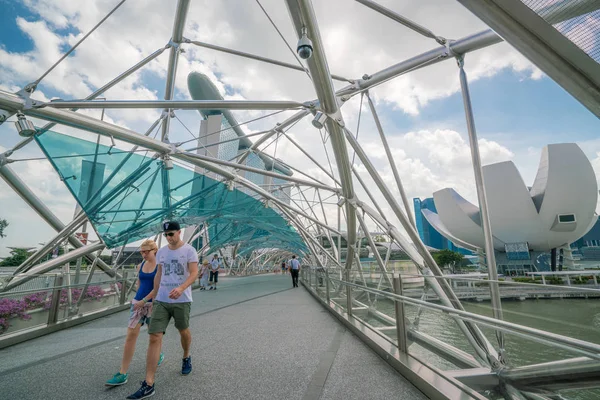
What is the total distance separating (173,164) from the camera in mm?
10953

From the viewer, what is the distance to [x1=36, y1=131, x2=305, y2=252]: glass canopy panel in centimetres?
864

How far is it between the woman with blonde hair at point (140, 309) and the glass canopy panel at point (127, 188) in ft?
20.1

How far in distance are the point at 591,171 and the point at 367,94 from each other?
42.1m

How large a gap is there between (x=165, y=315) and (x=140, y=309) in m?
0.52

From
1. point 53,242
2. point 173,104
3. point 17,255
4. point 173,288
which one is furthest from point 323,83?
point 17,255

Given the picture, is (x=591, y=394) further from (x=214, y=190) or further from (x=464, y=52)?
(x=214, y=190)

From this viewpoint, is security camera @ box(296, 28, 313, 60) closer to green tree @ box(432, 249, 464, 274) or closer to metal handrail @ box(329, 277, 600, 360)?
metal handrail @ box(329, 277, 600, 360)

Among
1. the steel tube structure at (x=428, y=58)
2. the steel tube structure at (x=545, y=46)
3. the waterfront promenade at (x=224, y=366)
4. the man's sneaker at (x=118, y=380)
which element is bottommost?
the waterfront promenade at (x=224, y=366)

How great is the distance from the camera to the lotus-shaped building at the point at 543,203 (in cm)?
3600

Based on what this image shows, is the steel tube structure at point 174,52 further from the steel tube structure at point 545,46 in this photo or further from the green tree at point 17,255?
the green tree at point 17,255

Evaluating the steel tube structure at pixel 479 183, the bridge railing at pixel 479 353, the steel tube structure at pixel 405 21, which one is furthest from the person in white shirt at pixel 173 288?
the steel tube structure at pixel 405 21

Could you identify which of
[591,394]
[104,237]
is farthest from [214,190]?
[591,394]

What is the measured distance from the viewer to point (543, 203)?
37.8 m

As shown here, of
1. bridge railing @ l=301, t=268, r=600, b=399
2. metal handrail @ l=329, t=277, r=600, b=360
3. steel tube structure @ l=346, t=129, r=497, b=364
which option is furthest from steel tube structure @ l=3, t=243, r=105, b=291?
metal handrail @ l=329, t=277, r=600, b=360
